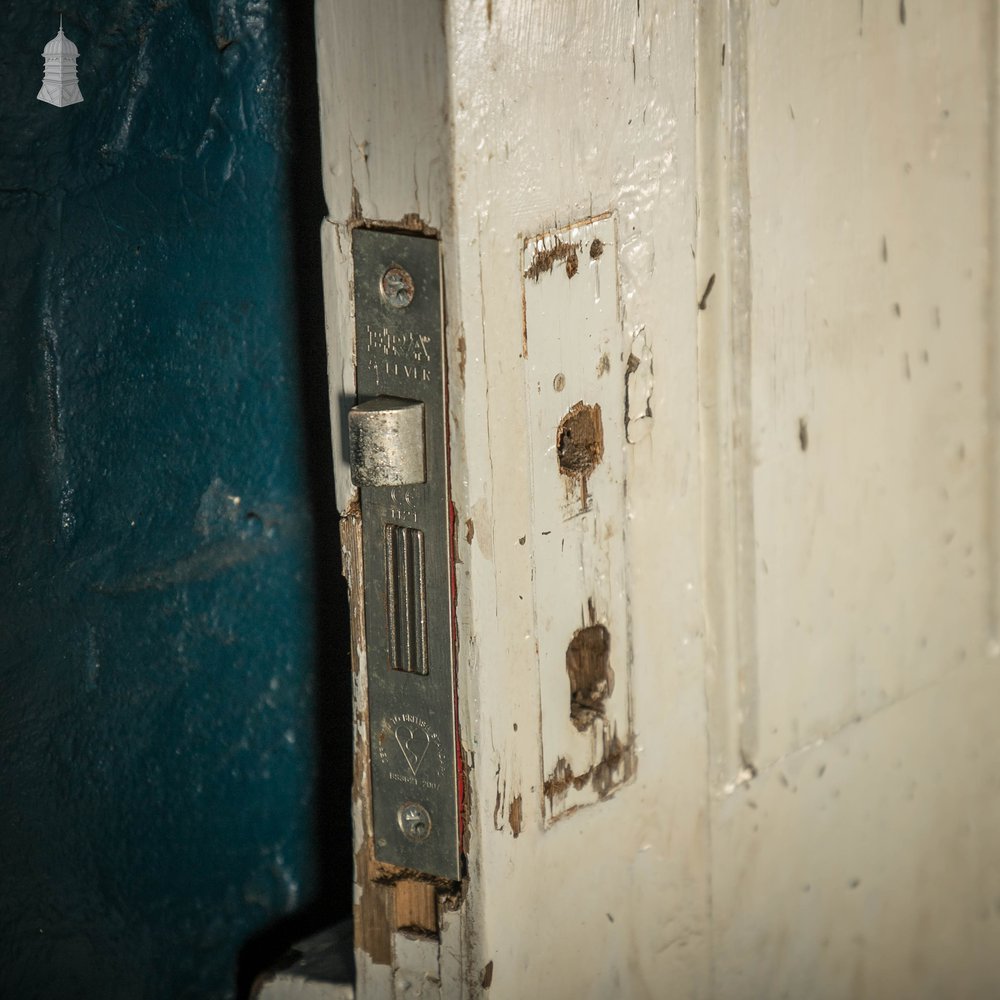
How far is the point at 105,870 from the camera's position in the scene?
3.60 feet

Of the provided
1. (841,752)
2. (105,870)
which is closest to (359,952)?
(105,870)

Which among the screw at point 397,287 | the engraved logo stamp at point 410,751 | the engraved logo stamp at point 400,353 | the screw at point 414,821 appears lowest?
the screw at point 414,821

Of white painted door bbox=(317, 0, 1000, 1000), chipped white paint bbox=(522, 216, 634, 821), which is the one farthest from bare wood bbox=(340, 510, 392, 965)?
chipped white paint bbox=(522, 216, 634, 821)

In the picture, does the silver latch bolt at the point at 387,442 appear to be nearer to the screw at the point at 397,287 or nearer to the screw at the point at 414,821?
the screw at the point at 397,287

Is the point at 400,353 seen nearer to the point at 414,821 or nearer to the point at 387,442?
the point at 387,442

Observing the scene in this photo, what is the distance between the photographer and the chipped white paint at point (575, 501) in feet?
2.93

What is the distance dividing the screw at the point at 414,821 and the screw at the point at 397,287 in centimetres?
32

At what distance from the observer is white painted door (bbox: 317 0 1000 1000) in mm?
852

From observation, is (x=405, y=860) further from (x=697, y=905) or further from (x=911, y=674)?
(x=911, y=674)

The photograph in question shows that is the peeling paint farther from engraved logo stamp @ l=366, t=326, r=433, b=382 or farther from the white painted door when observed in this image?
engraved logo stamp @ l=366, t=326, r=433, b=382

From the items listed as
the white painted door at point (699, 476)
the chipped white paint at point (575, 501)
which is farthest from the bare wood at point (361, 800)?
the chipped white paint at point (575, 501)

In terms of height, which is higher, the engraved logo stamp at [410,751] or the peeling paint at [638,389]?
the peeling paint at [638,389]

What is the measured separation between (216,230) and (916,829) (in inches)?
32.6

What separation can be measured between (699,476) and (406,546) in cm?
28
